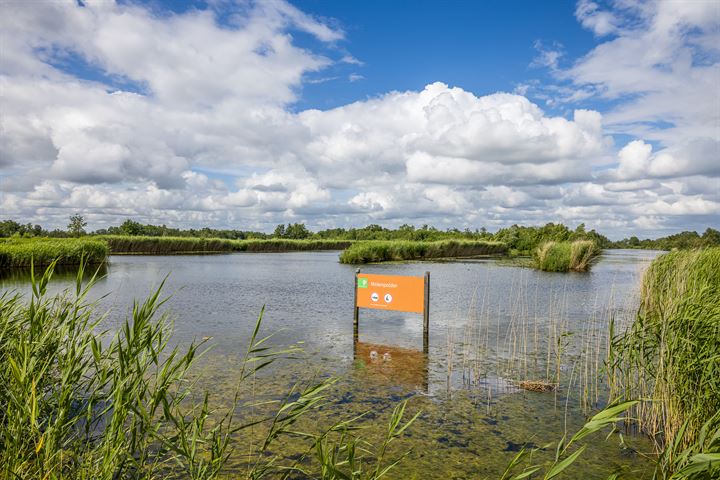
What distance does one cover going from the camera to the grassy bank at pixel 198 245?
47.1 metres

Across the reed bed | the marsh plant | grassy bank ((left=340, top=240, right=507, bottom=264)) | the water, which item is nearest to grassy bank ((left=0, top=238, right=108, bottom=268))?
the water

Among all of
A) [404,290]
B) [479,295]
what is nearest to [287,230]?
[479,295]

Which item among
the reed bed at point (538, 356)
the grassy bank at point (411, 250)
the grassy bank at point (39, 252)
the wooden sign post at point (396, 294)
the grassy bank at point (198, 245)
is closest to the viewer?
the reed bed at point (538, 356)

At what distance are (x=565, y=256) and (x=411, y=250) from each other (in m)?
15.9

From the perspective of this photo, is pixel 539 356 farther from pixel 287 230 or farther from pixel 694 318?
pixel 287 230

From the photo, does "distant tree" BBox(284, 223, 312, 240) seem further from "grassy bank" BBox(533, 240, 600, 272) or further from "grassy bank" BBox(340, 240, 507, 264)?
"grassy bank" BBox(533, 240, 600, 272)

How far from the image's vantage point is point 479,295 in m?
17.8

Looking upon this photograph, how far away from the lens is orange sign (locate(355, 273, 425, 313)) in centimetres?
1022

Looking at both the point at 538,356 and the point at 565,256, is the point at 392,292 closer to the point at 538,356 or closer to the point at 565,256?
the point at 538,356

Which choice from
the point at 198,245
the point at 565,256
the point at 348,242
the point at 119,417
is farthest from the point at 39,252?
the point at 348,242

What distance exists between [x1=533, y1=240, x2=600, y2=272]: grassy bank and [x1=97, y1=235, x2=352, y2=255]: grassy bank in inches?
1475

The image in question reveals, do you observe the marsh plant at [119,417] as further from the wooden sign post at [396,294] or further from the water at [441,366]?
the wooden sign post at [396,294]

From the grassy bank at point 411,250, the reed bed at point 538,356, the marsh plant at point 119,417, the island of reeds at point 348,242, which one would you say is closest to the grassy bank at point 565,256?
the island of reeds at point 348,242

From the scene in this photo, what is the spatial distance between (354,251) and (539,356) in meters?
28.3
